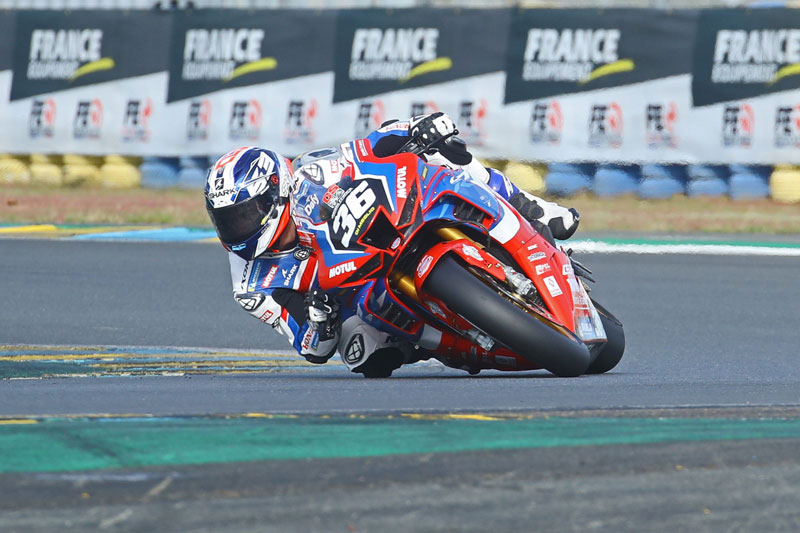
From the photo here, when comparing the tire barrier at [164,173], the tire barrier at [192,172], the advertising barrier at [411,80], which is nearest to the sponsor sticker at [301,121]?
the advertising barrier at [411,80]

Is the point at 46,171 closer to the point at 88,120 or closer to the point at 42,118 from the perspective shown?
the point at 42,118

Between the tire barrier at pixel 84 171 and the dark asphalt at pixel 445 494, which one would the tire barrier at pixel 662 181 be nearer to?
the tire barrier at pixel 84 171

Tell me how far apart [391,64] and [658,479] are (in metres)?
14.5

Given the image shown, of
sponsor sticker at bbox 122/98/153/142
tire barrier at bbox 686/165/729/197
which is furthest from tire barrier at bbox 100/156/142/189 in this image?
tire barrier at bbox 686/165/729/197

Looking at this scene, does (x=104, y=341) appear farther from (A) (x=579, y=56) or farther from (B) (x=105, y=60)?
(B) (x=105, y=60)

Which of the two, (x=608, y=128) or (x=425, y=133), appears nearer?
(x=425, y=133)

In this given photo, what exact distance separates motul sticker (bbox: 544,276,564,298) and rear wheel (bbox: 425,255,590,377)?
7.4 inches

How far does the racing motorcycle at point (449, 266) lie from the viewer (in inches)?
221

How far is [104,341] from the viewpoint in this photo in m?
8.69

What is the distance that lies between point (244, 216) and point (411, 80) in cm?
1155

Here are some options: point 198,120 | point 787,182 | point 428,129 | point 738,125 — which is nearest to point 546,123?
point 738,125

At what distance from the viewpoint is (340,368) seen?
761 centimetres

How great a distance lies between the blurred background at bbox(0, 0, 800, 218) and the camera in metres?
16.3

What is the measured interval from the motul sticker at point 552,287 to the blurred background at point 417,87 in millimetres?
10902
